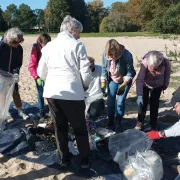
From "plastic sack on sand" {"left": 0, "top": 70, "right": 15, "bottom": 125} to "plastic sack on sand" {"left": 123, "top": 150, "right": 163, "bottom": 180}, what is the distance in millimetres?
1348

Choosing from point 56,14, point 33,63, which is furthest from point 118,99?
point 56,14

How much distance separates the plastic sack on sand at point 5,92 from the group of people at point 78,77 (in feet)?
1.29

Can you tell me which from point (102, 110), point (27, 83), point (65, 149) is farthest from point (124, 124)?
point (27, 83)

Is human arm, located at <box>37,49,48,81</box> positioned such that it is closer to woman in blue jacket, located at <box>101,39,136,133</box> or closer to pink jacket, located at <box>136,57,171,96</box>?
woman in blue jacket, located at <box>101,39,136,133</box>

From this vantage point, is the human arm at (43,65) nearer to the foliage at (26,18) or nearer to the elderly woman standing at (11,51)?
the elderly woman standing at (11,51)

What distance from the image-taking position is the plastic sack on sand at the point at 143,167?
269 cm

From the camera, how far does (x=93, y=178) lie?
2908 mm

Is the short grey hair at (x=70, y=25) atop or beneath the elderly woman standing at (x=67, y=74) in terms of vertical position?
atop

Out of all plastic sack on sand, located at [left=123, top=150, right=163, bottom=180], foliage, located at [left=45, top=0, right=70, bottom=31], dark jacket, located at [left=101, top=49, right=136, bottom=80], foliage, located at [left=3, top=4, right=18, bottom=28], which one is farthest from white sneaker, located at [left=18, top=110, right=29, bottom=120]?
foliage, located at [left=3, top=4, right=18, bottom=28]

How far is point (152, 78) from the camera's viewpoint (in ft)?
12.2

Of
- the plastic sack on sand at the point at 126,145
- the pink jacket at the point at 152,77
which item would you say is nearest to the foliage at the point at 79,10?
the pink jacket at the point at 152,77

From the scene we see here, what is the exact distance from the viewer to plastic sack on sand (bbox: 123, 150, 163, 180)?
2.69 metres

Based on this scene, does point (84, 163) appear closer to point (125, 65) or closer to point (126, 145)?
point (126, 145)

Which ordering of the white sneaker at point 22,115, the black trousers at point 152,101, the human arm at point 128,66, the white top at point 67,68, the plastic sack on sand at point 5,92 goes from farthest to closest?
the white sneaker at point 22,115 → the black trousers at point 152,101 → the human arm at point 128,66 → the plastic sack on sand at point 5,92 → the white top at point 67,68
